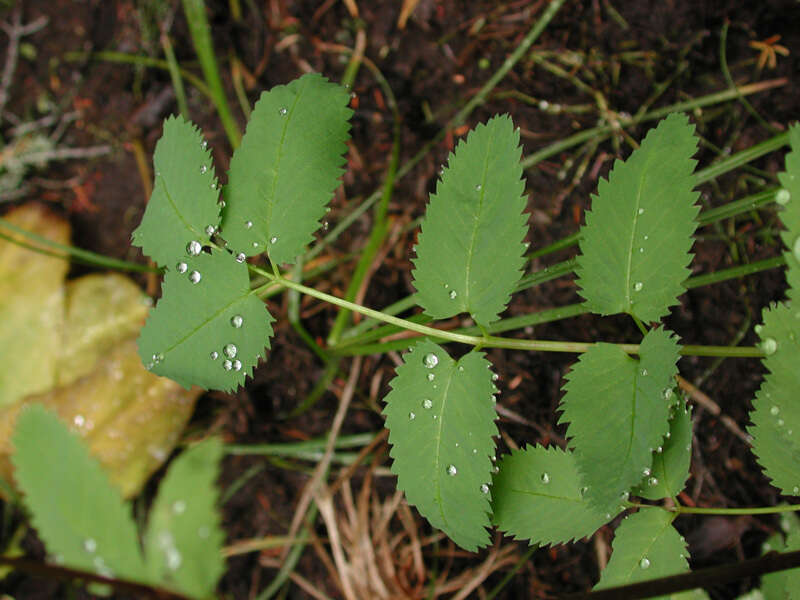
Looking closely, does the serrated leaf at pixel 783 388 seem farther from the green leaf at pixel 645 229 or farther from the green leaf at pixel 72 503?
the green leaf at pixel 72 503

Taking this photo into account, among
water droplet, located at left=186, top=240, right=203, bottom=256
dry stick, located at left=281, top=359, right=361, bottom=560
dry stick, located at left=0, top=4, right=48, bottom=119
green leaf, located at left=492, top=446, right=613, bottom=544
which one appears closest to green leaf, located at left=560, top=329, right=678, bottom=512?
green leaf, located at left=492, top=446, right=613, bottom=544

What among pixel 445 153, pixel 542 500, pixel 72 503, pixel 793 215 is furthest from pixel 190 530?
pixel 445 153

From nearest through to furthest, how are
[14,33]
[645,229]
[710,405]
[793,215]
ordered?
[793,215]
[645,229]
[710,405]
[14,33]

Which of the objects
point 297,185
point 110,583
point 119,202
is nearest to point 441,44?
point 297,185

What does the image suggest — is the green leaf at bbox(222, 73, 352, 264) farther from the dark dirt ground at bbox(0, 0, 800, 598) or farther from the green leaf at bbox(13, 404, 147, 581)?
the dark dirt ground at bbox(0, 0, 800, 598)

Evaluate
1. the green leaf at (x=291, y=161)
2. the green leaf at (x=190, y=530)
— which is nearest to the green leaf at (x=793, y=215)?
the green leaf at (x=291, y=161)

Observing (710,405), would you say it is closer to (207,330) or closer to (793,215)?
(793,215)
